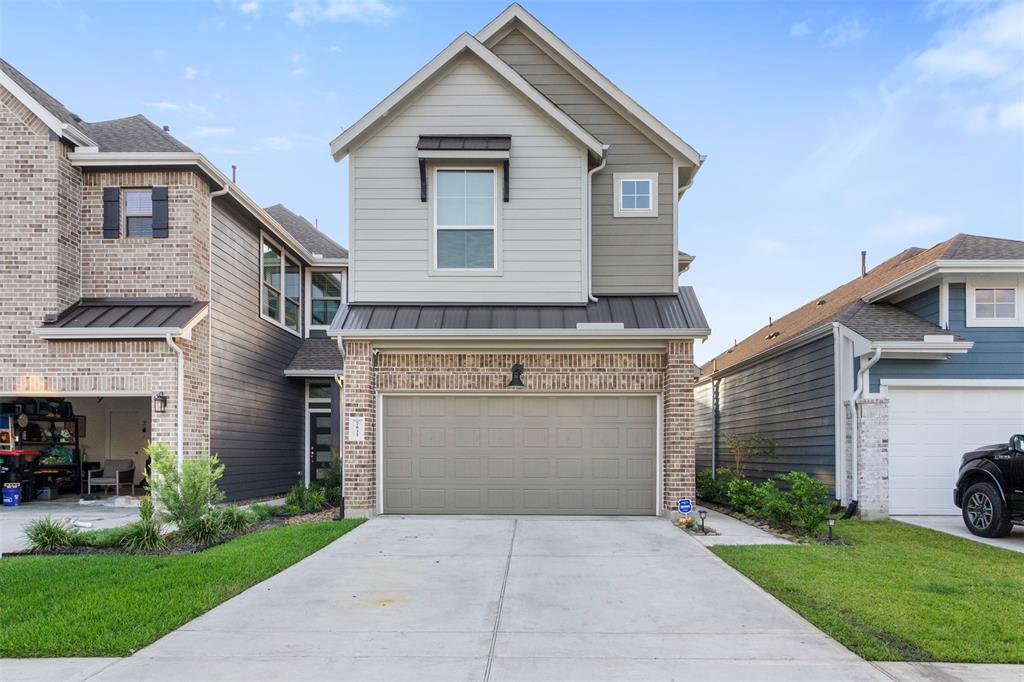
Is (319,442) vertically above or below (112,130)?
below

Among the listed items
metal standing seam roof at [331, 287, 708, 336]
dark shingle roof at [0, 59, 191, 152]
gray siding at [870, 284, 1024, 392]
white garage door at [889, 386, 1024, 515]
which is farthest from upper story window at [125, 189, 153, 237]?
white garage door at [889, 386, 1024, 515]

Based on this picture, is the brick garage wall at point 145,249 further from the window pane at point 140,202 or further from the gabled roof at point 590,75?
the gabled roof at point 590,75

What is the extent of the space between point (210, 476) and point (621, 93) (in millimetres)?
9446

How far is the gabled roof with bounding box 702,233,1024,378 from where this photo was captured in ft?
39.1

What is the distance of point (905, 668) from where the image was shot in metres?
4.88

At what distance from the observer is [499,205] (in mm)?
12117

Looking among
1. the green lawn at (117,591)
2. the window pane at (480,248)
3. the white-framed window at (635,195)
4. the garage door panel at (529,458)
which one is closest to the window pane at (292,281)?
the window pane at (480,248)

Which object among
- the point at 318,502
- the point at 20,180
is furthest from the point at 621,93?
the point at 20,180

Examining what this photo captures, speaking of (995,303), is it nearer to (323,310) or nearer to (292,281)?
(323,310)

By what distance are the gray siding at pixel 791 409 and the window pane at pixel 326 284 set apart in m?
11.0

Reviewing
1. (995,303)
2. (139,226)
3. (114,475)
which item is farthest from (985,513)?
(114,475)

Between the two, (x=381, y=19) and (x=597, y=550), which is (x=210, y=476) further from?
(x=381, y=19)

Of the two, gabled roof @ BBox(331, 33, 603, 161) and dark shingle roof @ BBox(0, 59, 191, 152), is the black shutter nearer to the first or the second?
dark shingle roof @ BBox(0, 59, 191, 152)

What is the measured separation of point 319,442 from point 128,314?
668cm
